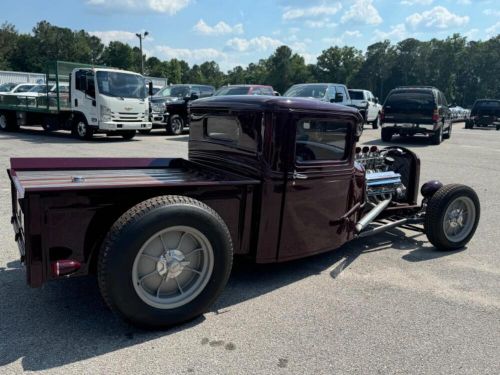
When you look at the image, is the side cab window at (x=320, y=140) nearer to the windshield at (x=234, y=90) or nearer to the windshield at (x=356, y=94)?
the windshield at (x=234, y=90)

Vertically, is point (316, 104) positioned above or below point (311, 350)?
above

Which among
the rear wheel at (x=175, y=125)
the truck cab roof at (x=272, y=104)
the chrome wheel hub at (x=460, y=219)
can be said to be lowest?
the chrome wheel hub at (x=460, y=219)

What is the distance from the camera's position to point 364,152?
5.60m

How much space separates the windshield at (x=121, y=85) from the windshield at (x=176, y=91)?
10.7 ft

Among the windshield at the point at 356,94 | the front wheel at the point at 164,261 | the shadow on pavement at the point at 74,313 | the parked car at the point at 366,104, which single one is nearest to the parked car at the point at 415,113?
the parked car at the point at 366,104

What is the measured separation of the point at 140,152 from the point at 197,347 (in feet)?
31.8

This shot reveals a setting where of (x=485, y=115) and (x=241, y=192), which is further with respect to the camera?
(x=485, y=115)

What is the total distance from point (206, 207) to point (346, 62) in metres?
109

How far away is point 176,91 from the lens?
61.6 feet

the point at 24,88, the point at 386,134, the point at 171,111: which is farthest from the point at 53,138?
the point at 386,134

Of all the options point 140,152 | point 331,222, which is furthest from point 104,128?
point 331,222

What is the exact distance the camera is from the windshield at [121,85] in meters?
14.2

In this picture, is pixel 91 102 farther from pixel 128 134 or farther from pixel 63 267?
pixel 63 267

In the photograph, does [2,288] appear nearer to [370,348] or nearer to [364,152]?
[370,348]
